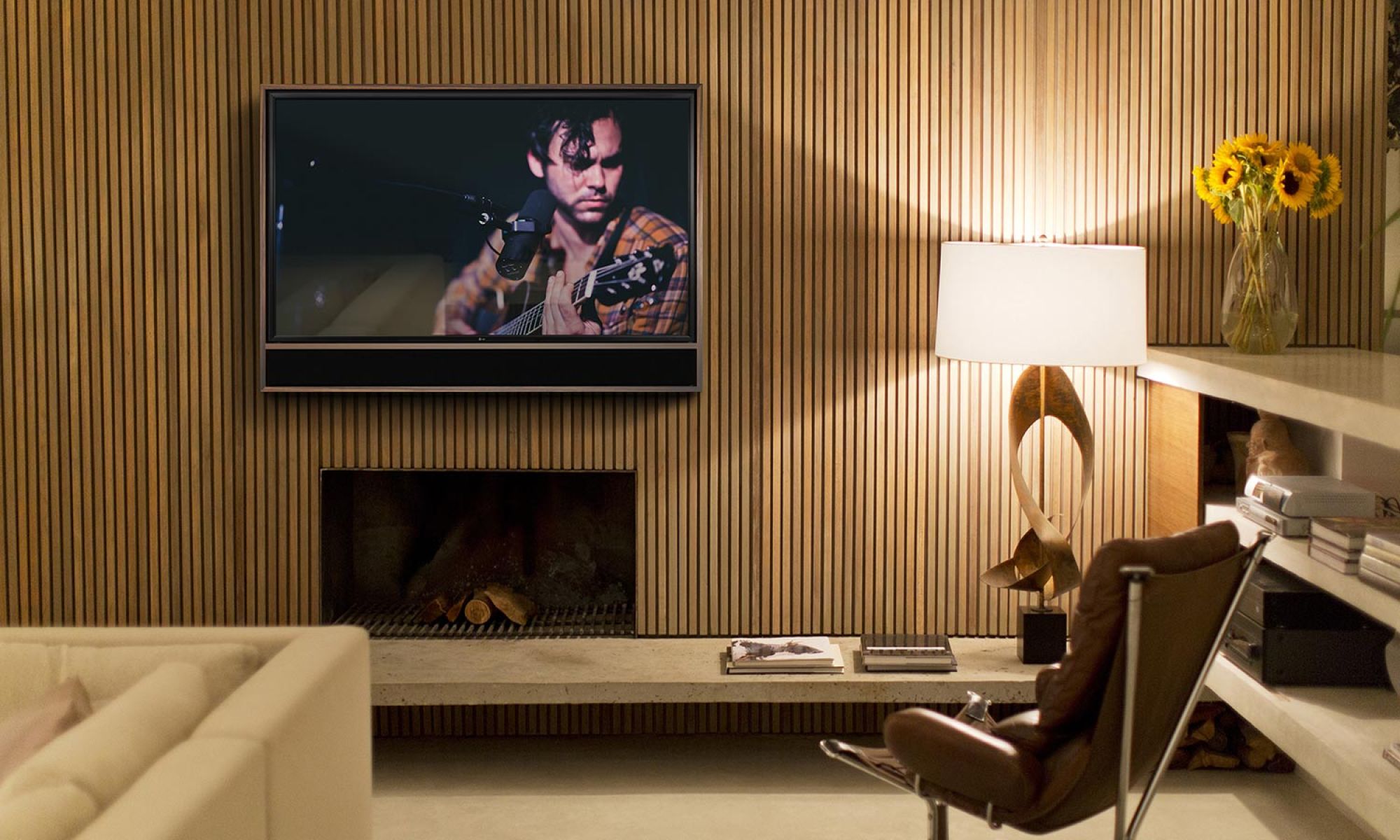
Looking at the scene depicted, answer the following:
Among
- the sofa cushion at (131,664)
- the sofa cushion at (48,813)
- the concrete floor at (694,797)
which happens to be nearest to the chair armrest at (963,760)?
the concrete floor at (694,797)

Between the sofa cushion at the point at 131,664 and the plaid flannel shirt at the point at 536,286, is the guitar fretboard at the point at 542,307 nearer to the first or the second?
the plaid flannel shirt at the point at 536,286

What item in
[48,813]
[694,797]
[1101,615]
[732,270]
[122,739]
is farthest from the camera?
[732,270]

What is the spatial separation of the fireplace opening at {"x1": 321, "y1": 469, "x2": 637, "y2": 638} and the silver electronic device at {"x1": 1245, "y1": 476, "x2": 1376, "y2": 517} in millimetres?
1990

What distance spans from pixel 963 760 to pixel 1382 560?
1.06m

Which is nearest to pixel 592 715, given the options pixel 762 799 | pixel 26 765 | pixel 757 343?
pixel 762 799

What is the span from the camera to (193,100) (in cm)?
434

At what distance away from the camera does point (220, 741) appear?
Answer: 2.25 metres

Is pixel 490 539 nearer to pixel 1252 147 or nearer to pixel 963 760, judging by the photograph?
pixel 963 760

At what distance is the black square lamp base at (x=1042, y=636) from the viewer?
164 inches

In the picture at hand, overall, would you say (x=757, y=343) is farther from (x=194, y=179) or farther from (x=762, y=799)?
(x=194, y=179)

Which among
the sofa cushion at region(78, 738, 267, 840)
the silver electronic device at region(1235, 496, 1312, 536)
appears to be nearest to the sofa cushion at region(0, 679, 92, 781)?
the sofa cushion at region(78, 738, 267, 840)

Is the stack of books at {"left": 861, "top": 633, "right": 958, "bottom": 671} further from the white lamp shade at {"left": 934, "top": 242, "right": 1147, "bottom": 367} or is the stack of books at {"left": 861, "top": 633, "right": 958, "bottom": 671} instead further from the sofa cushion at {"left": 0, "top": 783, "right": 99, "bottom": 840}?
the sofa cushion at {"left": 0, "top": 783, "right": 99, "bottom": 840}

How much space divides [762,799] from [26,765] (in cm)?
236

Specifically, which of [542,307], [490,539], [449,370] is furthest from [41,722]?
[490,539]
